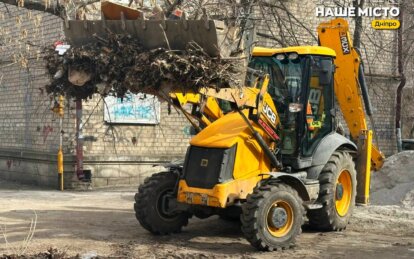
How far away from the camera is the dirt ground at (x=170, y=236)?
25.0 feet

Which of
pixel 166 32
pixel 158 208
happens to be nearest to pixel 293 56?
pixel 166 32

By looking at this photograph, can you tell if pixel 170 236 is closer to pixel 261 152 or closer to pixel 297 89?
pixel 261 152

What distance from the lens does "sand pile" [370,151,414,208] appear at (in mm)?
11836

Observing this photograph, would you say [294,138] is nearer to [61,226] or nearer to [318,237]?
[318,237]

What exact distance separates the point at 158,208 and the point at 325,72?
3.21 meters

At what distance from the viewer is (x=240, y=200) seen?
7.88m

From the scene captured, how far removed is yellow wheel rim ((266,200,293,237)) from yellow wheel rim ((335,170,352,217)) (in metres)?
1.71

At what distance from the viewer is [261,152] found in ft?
27.0

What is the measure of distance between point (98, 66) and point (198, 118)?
204 centimetres

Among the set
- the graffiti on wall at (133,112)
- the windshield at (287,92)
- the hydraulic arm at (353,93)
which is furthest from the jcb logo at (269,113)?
the graffiti on wall at (133,112)

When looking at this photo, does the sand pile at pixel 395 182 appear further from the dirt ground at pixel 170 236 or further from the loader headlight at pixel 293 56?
the loader headlight at pixel 293 56

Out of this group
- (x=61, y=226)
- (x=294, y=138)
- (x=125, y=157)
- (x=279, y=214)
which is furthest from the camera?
(x=125, y=157)

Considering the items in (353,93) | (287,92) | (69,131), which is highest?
(353,93)

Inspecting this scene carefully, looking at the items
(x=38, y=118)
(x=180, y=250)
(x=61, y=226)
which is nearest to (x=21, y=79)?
(x=38, y=118)
